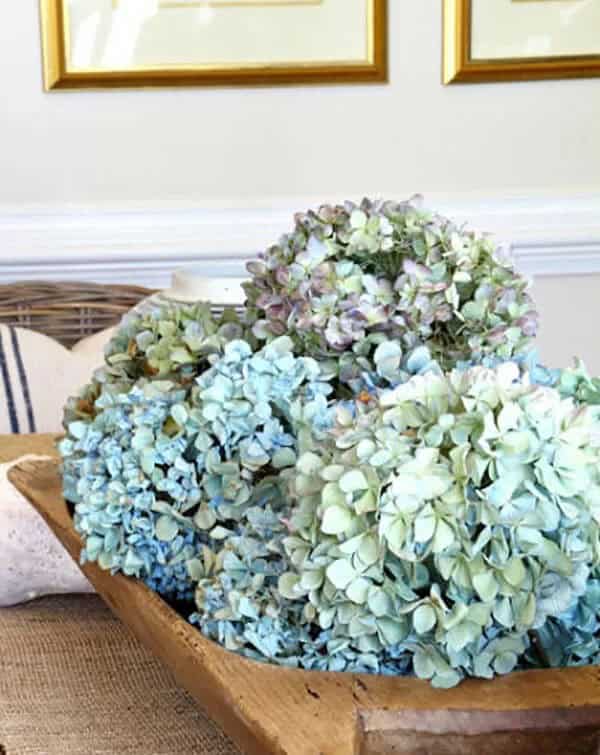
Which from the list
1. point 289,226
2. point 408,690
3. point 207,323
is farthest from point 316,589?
point 289,226

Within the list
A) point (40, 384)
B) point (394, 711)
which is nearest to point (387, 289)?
point (394, 711)

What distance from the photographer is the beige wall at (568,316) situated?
2.49 m

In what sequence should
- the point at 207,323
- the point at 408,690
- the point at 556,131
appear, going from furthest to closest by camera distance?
the point at 556,131 → the point at 207,323 → the point at 408,690

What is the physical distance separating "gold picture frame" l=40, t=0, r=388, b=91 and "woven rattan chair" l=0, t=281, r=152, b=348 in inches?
16.1

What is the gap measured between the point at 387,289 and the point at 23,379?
125 cm

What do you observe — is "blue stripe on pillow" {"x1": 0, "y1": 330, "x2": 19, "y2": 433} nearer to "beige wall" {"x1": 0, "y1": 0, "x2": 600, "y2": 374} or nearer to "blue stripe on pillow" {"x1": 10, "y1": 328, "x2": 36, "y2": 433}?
"blue stripe on pillow" {"x1": 10, "y1": 328, "x2": 36, "y2": 433}

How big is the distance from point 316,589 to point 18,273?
Result: 71.9 inches

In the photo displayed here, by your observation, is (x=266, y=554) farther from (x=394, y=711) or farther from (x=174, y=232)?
(x=174, y=232)

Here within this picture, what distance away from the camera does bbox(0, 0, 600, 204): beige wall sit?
228 centimetres

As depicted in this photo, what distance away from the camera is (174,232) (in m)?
2.33

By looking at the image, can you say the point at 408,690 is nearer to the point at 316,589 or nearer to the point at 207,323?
the point at 316,589

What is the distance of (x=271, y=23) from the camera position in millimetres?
2289

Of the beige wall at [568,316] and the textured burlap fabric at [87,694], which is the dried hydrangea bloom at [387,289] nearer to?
the textured burlap fabric at [87,694]

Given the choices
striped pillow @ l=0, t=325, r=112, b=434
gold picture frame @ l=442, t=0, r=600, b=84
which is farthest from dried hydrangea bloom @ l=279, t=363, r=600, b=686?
gold picture frame @ l=442, t=0, r=600, b=84
